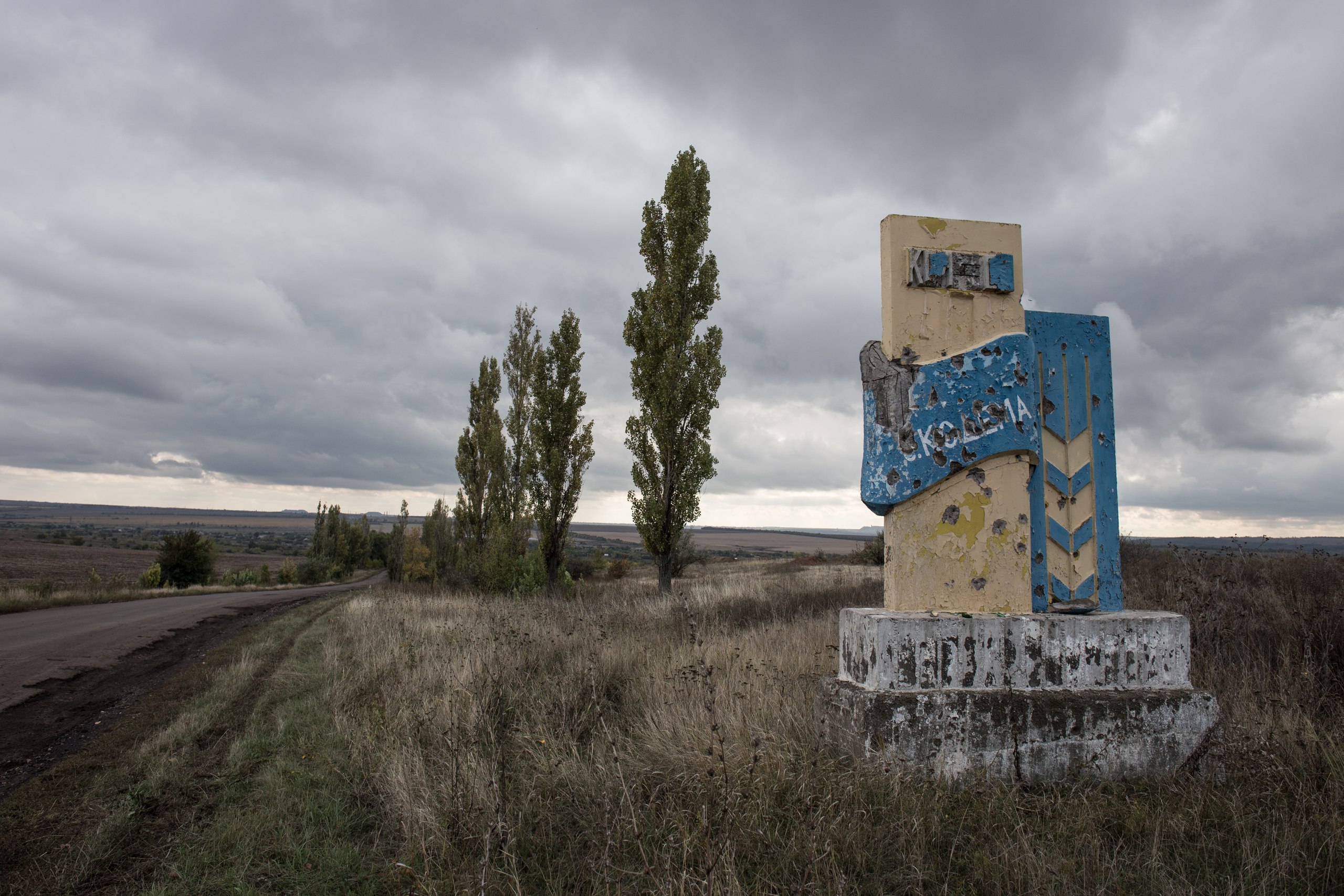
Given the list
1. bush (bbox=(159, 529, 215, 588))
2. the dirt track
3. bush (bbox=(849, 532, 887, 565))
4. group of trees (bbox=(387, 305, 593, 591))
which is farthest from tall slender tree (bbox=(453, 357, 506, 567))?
bush (bbox=(159, 529, 215, 588))

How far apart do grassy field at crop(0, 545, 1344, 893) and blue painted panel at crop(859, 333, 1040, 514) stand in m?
1.25

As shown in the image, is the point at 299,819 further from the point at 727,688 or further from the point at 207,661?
the point at 207,661

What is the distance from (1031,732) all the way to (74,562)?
59.4m

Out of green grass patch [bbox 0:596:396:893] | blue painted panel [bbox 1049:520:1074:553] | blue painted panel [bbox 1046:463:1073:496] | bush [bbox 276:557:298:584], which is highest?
blue painted panel [bbox 1046:463:1073:496]

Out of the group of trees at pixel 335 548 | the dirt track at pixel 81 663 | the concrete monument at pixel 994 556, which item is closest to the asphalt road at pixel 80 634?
the dirt track at pixel 81 663

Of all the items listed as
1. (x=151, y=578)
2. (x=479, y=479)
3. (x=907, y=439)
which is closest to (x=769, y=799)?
(x=907, y=439)

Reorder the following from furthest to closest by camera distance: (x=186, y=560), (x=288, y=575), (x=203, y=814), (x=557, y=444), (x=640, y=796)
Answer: (x=288, y=575), (x=186, y=560), (x=557, y=444), (x=203, y=814), (x=640, y=796)

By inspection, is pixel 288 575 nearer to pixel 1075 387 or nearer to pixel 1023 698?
pixel 1023 698

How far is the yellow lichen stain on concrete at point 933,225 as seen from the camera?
333cm

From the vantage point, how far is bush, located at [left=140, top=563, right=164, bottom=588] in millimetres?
27094

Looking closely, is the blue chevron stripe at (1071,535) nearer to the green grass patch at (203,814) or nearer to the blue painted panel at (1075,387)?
the blue painted panel at (1075,387)

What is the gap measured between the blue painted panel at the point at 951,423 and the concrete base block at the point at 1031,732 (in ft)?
3.00

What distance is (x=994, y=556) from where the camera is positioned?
311 cm

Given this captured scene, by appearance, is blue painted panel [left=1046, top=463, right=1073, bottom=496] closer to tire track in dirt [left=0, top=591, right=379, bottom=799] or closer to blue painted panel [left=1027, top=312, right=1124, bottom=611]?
blue painted panel [left=1027, top=312, right=1124, bottom=611]
